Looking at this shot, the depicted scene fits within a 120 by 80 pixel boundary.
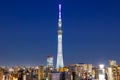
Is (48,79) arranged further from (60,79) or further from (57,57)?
(57,57)

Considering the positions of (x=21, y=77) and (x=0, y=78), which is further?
(x=21, y=77)

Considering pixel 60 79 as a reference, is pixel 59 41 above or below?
above

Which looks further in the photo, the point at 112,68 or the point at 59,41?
the point at 59,41

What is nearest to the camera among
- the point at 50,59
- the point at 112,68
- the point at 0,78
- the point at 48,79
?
the point at 0,78

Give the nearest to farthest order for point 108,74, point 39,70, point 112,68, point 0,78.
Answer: point 0,78
point 108,74
point 112,68
point 39,70

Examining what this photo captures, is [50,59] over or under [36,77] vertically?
over

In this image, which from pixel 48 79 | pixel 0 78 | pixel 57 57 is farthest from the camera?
pixel 57 57

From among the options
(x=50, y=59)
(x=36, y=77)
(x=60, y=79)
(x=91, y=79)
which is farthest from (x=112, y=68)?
(x=50, y=59)

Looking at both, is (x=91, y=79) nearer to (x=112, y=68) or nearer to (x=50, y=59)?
(x=112, y=68)

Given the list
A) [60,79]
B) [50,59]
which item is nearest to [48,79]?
[60,79]
